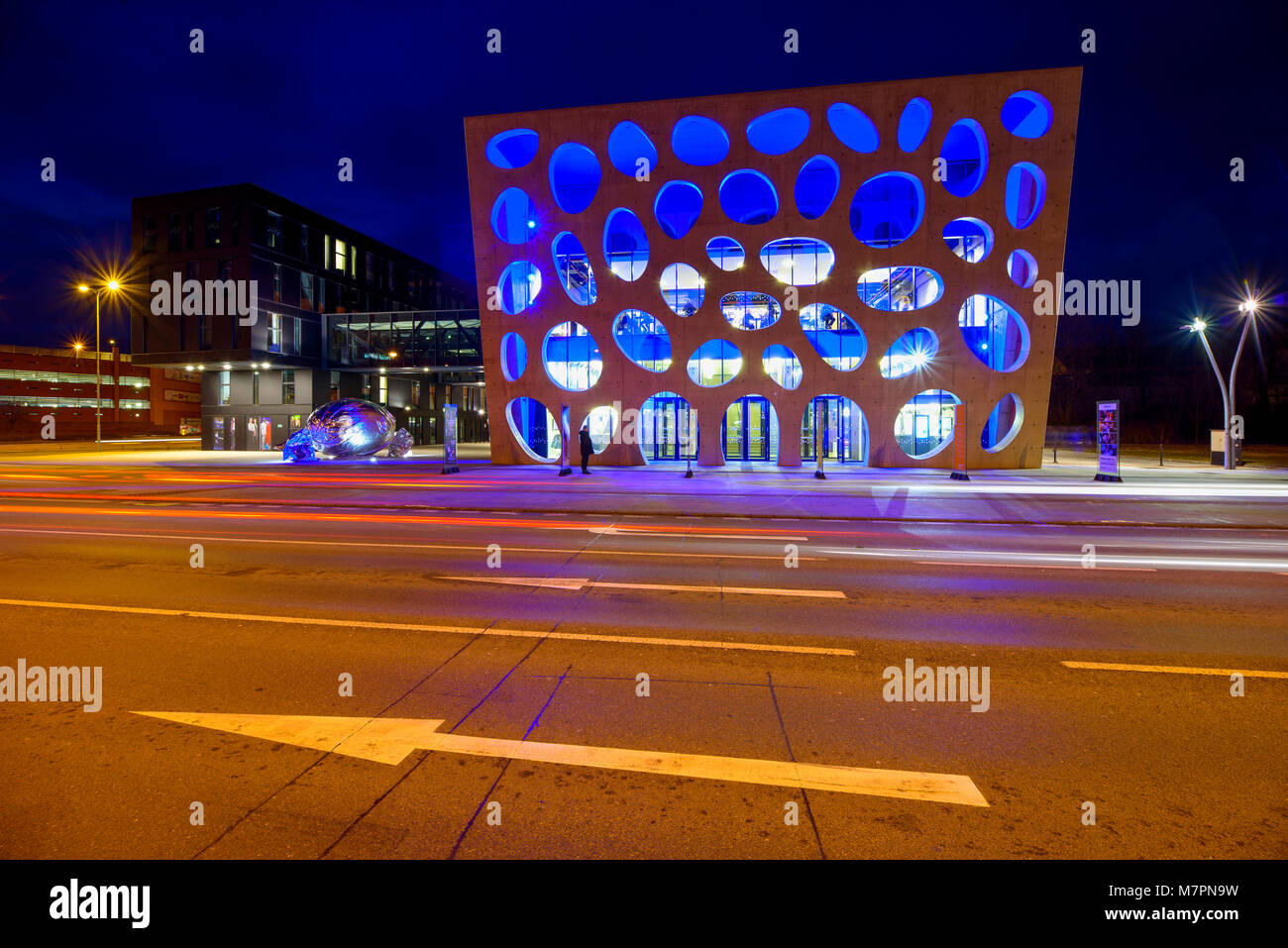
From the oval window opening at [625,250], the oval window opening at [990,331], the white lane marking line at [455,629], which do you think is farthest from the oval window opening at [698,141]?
the white lane marking line at [455,629]

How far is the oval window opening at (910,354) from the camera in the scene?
1101 inches

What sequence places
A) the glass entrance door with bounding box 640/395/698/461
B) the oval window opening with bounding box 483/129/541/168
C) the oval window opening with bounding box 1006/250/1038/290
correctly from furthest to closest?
1. the glass entrance door with bounding box 640/395/698/461
2. the oval window opening with bounding box 483/129/541/168
3. the oval window opening with bounding box 1006/250/1038/290

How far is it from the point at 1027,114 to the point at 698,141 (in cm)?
1348

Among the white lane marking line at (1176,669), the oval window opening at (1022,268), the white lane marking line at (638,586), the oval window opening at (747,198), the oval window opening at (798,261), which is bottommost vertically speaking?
the white lane marking line at (1176,669)

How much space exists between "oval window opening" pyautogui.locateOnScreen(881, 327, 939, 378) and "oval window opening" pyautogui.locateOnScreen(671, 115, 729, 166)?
1101 cm

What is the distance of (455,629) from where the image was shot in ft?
20.6

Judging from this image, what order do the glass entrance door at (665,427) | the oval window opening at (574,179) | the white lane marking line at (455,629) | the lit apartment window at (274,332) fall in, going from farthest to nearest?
the lit apartment window at (274,332), the glass entrance door at (665,427), the oval window opening at (574,179), the white lane marking line at (455,629)

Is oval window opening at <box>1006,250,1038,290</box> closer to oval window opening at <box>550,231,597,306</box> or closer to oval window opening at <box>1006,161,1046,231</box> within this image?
oval window opening at <box>1006,161,1046,231</box>

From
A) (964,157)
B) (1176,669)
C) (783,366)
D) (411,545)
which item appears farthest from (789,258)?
(1176,669)

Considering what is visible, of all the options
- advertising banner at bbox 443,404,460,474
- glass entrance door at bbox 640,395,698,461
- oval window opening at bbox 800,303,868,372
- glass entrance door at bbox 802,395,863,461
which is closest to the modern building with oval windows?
oval window opening at bbox 800,303,868,372

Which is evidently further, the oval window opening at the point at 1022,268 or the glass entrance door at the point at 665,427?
the glass entrance door at the point at 665,427

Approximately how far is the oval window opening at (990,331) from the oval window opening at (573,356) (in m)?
A: 16.5

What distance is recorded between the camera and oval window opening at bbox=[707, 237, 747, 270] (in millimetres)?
29031

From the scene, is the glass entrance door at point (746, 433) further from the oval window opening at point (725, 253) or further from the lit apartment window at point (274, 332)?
the lit apartment window at point (274, 332)
